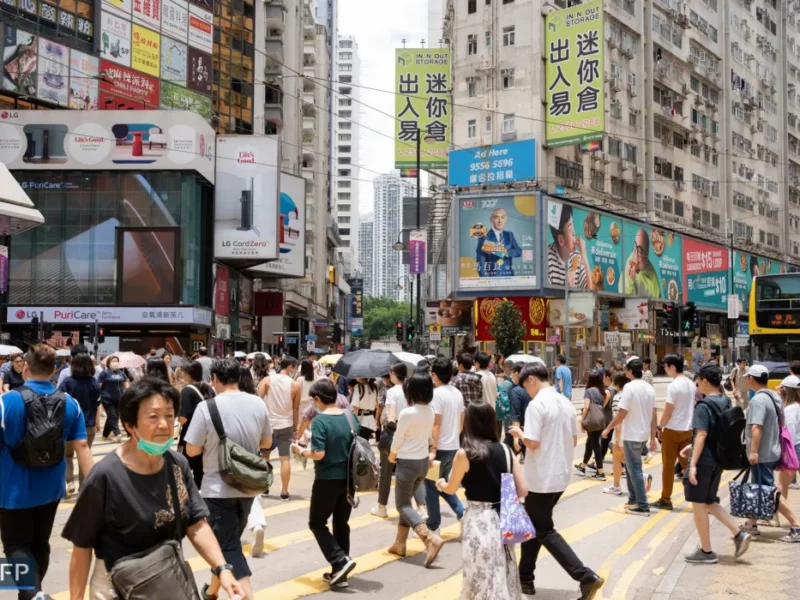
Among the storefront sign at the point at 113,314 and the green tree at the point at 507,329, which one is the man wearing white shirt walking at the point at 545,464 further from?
the green tree at the point at 507,329

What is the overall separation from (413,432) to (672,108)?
6082 cm

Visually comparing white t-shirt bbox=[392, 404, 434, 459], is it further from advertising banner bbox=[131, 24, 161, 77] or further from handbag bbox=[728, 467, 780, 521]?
advertising banner bbox=[131, 24, 161, 77]

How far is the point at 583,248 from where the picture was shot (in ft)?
173

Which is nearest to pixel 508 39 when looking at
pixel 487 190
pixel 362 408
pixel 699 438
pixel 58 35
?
pixel 487 190

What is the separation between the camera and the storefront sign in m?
42.6

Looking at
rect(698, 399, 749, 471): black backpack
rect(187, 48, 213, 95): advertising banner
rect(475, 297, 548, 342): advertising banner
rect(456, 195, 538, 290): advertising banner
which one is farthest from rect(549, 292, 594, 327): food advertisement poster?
rect(698, 399, 749, 471): black backpack

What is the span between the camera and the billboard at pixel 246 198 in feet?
154

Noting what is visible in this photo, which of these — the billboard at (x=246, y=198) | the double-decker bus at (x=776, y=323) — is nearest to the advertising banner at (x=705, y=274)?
the billboard at (x=246, y=198)

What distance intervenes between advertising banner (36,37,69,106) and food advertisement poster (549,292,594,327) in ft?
92.2

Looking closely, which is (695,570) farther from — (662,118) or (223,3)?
(662,118)

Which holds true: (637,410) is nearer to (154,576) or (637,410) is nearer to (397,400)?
(397,400)

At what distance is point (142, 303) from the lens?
42.8m

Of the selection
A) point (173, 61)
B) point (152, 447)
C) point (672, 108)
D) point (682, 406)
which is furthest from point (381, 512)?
point (672, 108)

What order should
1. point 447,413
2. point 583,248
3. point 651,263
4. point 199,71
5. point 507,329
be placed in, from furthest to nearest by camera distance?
point 651,263, point 583,248, point 199,71, point 507,329, point 447,413
